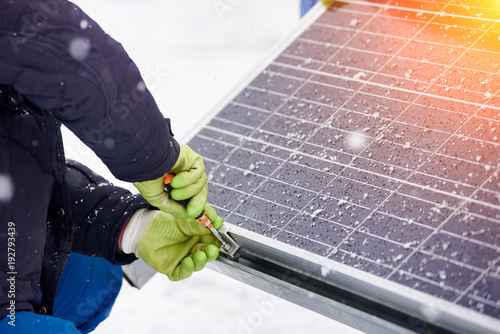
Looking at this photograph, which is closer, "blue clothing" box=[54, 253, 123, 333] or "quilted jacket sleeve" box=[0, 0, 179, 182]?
"quilted jacket sleeve" box=[0, 0, 179, 182]

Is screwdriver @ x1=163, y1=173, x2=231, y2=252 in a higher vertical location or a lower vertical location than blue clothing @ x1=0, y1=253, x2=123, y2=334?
higher

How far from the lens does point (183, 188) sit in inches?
47.6

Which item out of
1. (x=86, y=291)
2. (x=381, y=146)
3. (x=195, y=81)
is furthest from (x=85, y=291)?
(x=195, y=81)

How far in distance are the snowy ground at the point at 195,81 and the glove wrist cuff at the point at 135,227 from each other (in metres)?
0.30

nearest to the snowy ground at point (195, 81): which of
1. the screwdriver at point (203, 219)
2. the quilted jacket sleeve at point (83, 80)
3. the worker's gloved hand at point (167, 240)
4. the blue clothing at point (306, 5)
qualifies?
the blue clothing at point (306, 5)

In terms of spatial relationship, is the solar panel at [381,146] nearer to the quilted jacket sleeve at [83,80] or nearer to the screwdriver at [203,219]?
the screwdriver at [203,219]

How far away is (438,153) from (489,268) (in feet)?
1.01

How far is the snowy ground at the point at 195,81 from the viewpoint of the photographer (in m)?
1.87

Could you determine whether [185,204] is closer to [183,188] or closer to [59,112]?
[183,188]

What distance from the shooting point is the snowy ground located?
73.8 inches

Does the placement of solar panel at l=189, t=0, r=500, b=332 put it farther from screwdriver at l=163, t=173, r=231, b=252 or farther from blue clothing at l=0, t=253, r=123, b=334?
blue clothing at l=0, t=253, r=123, b=334

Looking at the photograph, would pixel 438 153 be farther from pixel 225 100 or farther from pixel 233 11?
pixel 233 11

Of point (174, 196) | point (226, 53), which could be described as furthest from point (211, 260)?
point (226, 53)

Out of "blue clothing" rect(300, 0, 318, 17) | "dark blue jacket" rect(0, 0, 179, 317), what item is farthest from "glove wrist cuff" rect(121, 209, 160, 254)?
"blue clothing" rect(300, 0, 318, 17)
